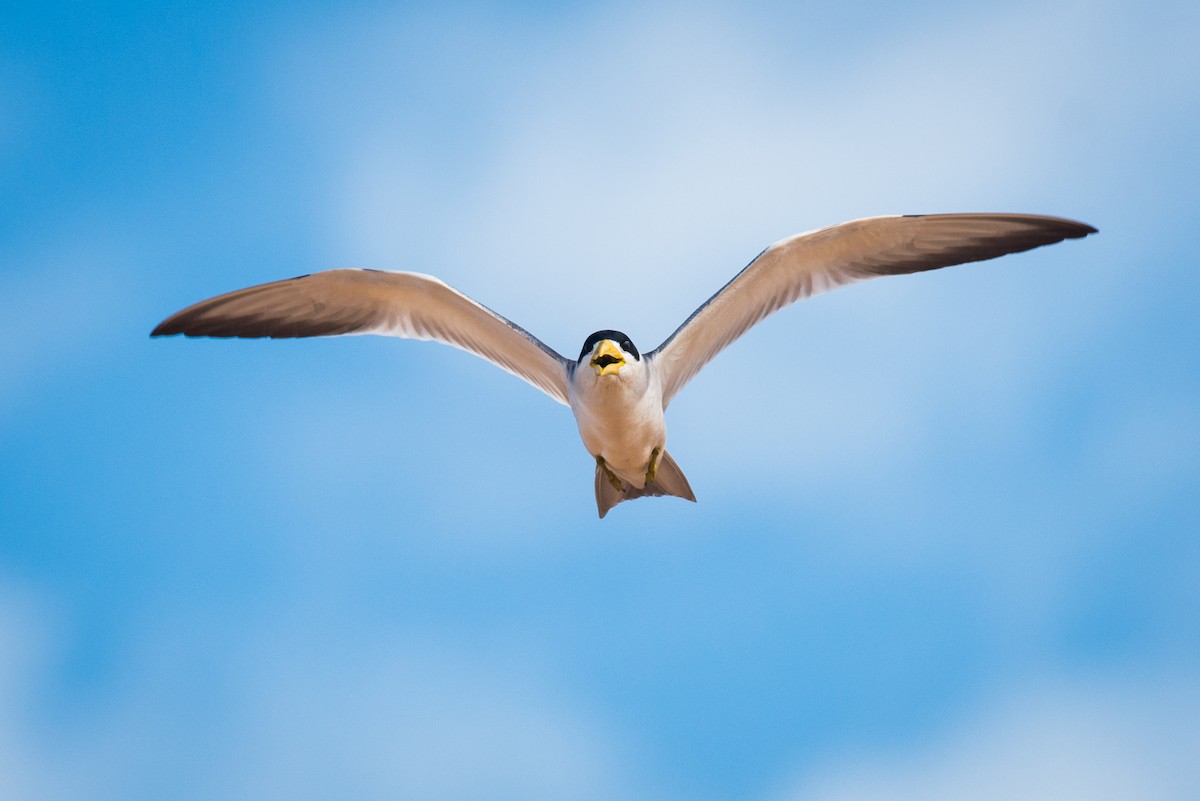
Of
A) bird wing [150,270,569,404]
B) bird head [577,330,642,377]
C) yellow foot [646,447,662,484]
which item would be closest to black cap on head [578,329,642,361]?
bird head [577,330,642,377]

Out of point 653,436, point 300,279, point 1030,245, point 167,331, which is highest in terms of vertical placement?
point 1030,245

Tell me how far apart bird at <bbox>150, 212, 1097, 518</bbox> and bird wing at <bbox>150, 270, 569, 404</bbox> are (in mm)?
10

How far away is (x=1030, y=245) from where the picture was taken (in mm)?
7512

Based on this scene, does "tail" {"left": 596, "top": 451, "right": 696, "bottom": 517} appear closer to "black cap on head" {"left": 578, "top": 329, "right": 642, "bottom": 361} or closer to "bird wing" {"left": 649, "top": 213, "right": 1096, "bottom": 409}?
"bird wing" {"left": 649, "top": 213, "right": 1096, "bottom": 409}

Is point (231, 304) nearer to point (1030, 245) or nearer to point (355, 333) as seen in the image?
point (355, 333)

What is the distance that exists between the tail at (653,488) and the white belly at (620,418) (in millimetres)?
245

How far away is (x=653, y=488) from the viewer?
8.11 m

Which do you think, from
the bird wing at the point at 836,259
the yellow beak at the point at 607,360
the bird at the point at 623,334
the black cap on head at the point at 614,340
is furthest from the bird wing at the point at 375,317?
the bird wing at the point at 836,259

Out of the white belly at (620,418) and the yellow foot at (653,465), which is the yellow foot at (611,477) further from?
the yellow foot at (653,465)

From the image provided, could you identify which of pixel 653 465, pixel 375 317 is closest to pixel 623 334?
pixel 653 465

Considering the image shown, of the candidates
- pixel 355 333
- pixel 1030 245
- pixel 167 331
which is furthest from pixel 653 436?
pixel 167 331

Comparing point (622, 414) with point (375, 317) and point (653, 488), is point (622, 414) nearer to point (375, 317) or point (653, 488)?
point (653, 488)

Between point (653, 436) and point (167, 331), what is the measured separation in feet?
12.5

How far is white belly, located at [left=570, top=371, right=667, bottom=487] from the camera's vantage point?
6891mm
